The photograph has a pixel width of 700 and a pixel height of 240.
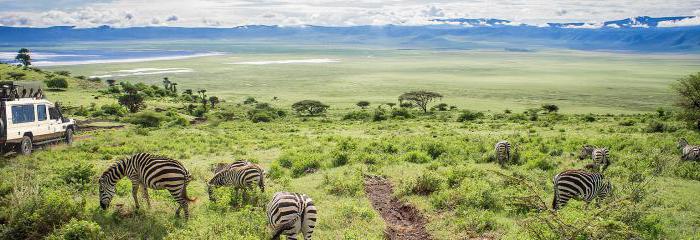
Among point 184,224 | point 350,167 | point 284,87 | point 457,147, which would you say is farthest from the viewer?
point 284,87

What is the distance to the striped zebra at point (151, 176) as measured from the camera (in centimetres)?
1209

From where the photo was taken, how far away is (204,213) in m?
12.6

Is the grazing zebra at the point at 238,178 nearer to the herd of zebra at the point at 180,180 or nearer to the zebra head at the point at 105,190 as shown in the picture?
the herd of zebra at the point at 180,180

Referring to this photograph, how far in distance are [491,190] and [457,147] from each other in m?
9.61

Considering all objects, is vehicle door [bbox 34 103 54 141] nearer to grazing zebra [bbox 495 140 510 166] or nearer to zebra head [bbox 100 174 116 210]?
zebra head [bbox 100 174 116 210]

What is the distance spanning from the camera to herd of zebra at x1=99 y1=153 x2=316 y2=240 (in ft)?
31.8

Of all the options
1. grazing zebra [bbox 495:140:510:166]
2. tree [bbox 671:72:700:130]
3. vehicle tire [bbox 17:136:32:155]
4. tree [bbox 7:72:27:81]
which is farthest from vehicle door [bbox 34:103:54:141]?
tree [bbox 7:72:27:81]

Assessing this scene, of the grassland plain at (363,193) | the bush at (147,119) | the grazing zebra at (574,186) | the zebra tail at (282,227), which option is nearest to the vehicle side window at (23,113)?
the grassland plain at (363,193)

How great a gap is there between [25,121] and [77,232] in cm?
1375

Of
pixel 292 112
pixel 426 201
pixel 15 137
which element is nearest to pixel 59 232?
pixel 426 201

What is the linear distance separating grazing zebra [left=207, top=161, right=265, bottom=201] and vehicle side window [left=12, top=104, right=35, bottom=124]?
11880 millimetres

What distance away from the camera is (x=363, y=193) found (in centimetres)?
1537

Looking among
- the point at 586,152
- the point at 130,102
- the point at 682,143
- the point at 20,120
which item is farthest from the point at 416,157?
the point at 130,102

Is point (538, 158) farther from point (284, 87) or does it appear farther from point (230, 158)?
point (284, 87)
